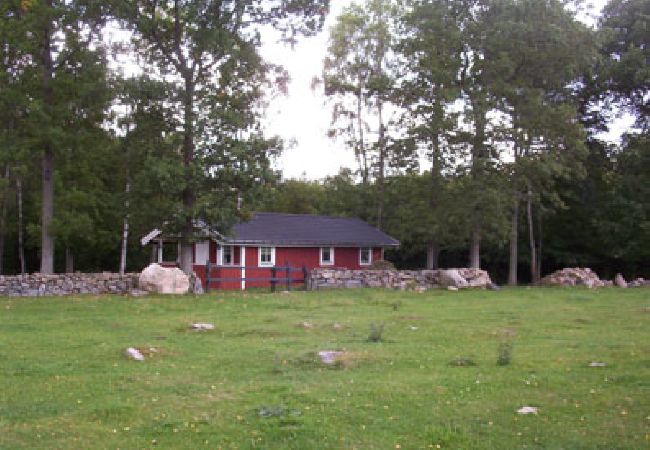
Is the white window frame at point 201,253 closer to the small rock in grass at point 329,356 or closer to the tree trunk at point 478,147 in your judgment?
the tree trunk at point 478,147

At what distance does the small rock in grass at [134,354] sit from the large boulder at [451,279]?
2001 centimetres

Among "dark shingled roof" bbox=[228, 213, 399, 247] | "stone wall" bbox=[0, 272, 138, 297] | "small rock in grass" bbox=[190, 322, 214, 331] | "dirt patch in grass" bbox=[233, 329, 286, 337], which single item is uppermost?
"dark shingled roof" bbox=[228, 213, 399, 247]

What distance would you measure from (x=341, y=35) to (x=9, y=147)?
81.4ft

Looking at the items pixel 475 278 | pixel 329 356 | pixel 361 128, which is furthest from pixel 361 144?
pixel 329 356

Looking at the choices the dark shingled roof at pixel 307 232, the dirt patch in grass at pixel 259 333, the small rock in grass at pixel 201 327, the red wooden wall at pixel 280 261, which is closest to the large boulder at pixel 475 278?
the red wooden wall at pixel 280 261

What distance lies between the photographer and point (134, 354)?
11734 mm

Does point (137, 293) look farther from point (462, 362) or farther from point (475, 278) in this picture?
point (462, 362)

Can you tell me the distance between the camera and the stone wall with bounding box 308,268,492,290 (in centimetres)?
2916

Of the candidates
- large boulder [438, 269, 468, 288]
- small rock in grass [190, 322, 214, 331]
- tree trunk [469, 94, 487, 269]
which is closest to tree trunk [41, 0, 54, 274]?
small rock in grass [190, 322, 214, 331]

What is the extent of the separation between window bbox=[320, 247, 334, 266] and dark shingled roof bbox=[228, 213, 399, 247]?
605 millimetres

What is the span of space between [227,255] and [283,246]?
3019 millimetres

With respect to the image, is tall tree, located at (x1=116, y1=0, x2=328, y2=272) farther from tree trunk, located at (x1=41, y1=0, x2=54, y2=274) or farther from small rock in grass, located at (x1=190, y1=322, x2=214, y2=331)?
small rock in grass, located at (x1=190, y1=322, x2=214, y2=331)

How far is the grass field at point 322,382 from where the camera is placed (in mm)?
7227

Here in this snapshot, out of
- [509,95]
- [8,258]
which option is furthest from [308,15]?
[8,258]
